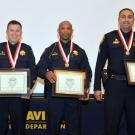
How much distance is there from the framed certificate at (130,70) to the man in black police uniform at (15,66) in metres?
1.14

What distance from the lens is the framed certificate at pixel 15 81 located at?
13.7 feet

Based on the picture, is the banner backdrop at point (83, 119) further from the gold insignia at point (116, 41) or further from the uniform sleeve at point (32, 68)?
the gold insignia at point (116, 41)

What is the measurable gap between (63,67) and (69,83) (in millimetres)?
214

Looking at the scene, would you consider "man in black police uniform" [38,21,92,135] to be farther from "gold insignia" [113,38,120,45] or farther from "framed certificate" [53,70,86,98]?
"gold insignia" [113,38,120,45]

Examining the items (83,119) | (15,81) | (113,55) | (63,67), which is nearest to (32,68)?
(15,81)

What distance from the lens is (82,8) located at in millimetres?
5398

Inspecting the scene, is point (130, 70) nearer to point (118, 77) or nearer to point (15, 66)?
point (118, 77)

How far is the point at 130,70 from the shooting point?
410 cm

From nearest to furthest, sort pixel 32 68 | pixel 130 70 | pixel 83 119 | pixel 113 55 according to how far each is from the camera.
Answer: pixel 130 70
pixel 113 55
pixel 32 68
pixel 83 119

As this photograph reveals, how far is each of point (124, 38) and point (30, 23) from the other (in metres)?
1.67

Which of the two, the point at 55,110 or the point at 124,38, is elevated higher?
the point at 124,38

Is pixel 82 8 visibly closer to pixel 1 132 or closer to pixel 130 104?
pixel 130 104

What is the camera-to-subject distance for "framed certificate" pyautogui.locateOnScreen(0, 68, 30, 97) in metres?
4.18

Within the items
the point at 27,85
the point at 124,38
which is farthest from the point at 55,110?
the point at 124,38
